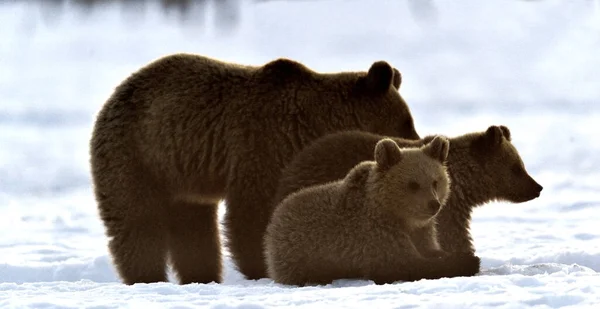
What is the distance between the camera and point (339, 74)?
9.48 meters

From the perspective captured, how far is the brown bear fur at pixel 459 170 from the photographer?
8.48 meters

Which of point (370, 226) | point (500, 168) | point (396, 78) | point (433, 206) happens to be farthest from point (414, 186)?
point (396, 78)

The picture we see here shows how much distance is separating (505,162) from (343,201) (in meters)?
1.98

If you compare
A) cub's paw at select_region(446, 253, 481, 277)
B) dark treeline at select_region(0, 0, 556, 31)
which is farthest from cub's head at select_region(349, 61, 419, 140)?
dark treeline at select_region(0, 0, 556, 31)

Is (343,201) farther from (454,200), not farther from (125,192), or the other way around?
(125,192)

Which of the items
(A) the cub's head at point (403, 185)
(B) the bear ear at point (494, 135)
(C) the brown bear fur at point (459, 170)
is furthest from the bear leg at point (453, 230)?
(A) the cub's head at point (403, 185)

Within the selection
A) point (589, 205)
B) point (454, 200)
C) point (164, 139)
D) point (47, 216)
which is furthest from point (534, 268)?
point (47, 216)

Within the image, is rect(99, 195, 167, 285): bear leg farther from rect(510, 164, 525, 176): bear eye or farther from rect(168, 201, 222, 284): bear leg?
rect(510, 164, 525, 176): bear eye

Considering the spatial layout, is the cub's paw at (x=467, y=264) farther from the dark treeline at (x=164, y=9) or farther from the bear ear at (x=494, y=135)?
the dark treeline at (x=164, y=9)

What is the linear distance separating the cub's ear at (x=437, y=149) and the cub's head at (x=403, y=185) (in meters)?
0.17

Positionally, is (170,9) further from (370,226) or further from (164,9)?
(370,226)

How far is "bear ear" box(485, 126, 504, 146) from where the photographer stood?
896 centimetres

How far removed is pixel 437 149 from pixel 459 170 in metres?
1.16

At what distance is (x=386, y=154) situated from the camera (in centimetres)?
760
